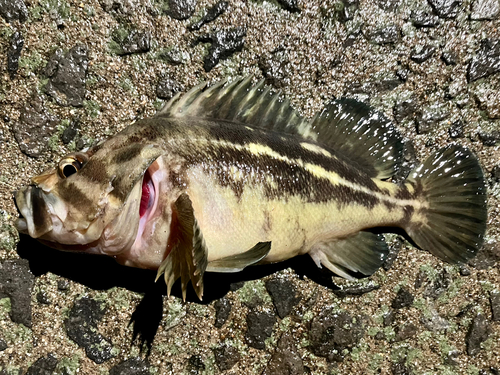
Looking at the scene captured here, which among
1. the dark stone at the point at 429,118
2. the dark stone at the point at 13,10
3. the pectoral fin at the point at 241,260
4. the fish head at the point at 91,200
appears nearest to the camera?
the fish head at the point at 91,200

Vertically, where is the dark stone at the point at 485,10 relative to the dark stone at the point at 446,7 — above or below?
above

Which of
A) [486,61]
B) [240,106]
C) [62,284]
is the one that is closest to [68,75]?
[240,106]

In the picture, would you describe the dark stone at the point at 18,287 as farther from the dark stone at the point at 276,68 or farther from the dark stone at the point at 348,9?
the dark stone at the point at 348,9

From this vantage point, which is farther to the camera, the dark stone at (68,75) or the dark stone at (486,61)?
the dark stone at (486,61)

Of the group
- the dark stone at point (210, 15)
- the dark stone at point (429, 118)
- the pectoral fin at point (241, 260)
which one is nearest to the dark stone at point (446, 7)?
the dark stone at point (429, 118)

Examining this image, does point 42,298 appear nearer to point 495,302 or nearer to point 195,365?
point 195,365

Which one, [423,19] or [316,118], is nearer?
[316,118]

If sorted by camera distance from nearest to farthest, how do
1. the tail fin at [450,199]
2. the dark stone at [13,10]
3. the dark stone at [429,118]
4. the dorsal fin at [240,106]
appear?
the dorsal fin at [240,106]
the dark stone at [13,10]
the tail fin at [450,199]
the dark stone at [429,118]

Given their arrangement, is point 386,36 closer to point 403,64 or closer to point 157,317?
point 403,64
